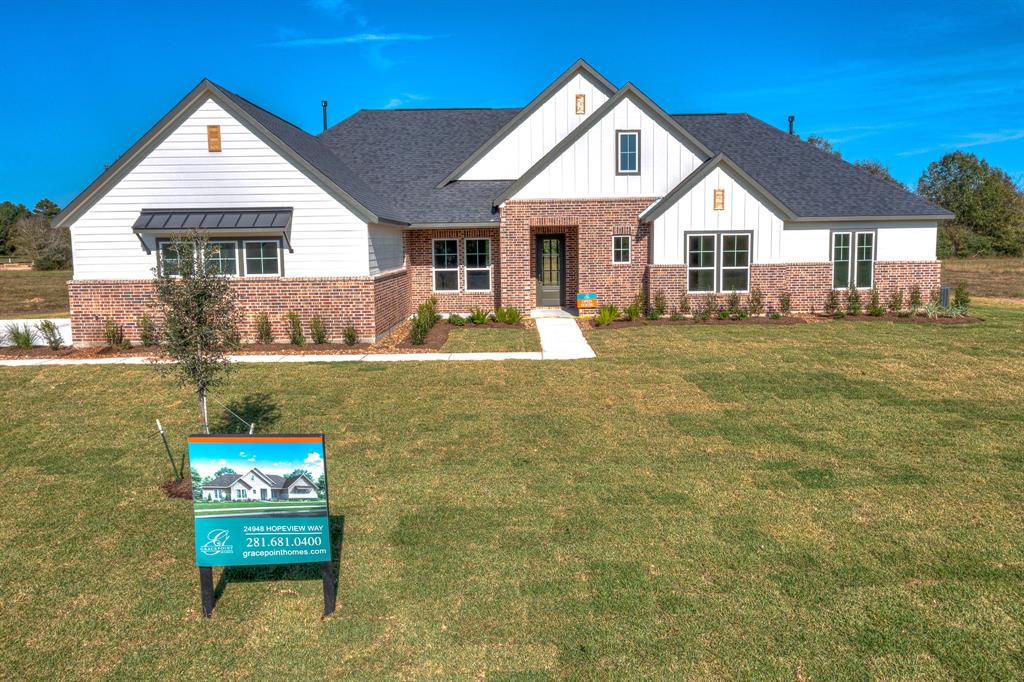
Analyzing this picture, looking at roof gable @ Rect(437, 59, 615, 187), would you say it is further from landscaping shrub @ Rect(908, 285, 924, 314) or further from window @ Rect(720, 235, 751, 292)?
landscaping shrub @ Rect(908, 285, 924, 314)

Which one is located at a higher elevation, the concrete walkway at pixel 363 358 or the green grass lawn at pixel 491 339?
the green grass lawn at pixel 491 339

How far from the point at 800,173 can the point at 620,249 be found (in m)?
7.32

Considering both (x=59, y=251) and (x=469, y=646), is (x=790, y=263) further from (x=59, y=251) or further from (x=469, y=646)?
(x=59, y=251)

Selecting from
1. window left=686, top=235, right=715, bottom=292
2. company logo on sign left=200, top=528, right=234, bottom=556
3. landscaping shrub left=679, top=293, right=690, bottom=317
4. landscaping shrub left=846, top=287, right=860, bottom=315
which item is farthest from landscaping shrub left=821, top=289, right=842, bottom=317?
company logo on sign left=200, top=528, right=234, bottom=556

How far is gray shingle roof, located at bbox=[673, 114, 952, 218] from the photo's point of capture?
71.7 feet

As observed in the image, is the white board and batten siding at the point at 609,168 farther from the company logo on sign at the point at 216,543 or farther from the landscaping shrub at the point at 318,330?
the company logo on sign at the point at 216,543

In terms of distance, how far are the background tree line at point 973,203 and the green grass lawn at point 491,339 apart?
40.3 metres

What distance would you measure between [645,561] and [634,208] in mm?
16671

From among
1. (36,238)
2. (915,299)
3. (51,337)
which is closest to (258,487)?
(51,337)

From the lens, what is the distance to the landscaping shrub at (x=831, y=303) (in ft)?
70.6

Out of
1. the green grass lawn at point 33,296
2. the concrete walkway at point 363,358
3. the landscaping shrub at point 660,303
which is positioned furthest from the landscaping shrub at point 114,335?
the landscaping shrub at point 660,303

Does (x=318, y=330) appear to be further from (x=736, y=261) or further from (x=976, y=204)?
(x=976, y=204)

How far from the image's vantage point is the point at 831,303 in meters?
21.5

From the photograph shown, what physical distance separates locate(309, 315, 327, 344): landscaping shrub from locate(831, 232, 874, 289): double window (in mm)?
15566
